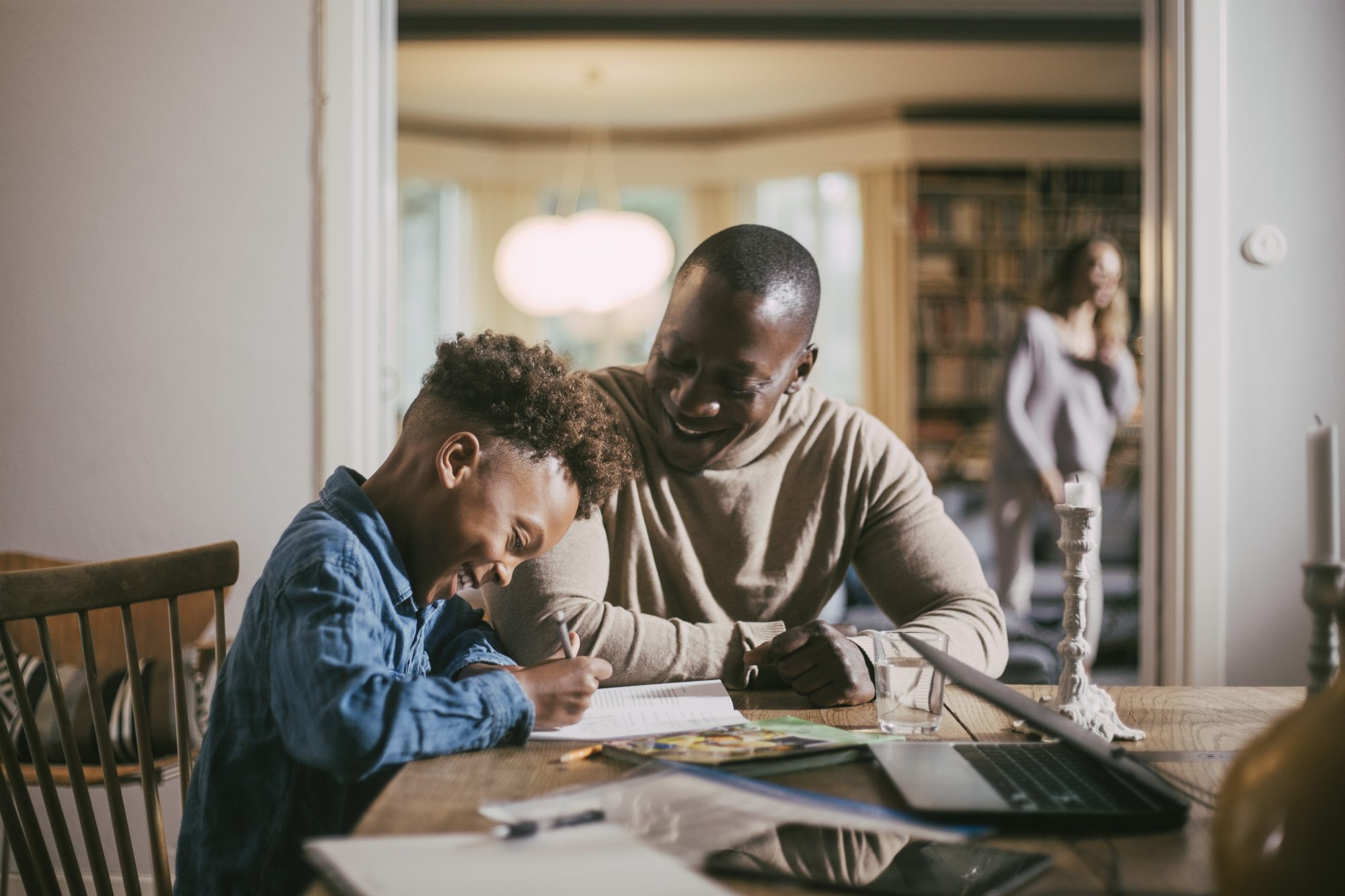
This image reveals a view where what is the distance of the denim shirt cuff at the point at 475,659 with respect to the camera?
3.84 feet

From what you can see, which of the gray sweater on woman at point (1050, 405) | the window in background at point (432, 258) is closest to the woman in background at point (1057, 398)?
the gray sweater on woman at point (1050, 405)

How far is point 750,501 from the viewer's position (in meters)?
1.57

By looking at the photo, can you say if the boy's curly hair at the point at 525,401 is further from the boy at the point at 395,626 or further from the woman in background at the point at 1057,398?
the woman in background at the point at 1057,398

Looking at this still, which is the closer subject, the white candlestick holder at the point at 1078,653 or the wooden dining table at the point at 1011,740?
the wooden dining table at the point at 1011,740

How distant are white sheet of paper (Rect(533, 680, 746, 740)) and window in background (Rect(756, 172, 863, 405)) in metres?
5.78

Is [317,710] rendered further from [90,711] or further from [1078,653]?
[90,711]

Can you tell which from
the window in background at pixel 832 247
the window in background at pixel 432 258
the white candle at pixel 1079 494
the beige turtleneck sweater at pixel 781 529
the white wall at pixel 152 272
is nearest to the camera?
the white candle at pixel 1079 494

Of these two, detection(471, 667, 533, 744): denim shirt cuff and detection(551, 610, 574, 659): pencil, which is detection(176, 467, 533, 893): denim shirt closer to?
detection(471, 667, 533, 744): denim shirt cuff

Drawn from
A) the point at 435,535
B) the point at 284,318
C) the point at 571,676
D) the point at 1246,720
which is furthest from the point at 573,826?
the point at 284,318

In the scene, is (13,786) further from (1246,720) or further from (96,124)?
(96,124)

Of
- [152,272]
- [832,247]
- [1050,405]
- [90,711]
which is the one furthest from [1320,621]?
[832,247]

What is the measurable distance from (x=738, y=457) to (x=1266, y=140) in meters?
1.31

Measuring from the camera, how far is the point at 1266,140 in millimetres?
2086

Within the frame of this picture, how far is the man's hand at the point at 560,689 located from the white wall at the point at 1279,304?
1593mm
